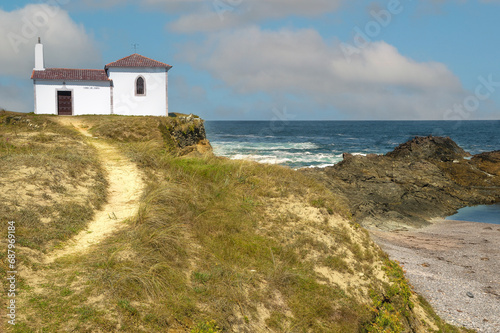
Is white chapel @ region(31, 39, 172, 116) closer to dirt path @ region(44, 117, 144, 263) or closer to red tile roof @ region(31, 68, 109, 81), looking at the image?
red tile roof @ region(31, 68, 109, 81)

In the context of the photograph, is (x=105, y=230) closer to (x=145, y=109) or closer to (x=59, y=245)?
(x=59, y=245)

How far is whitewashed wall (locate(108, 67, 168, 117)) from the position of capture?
28172mm

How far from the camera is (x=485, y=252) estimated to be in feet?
52.2

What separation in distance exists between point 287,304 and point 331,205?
5.06 metres

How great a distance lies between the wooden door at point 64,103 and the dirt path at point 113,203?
45.7 ft

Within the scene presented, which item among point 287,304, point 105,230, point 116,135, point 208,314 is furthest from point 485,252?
point 116,135

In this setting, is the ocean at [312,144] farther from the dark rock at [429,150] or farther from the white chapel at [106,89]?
the dark rock at [429,150]

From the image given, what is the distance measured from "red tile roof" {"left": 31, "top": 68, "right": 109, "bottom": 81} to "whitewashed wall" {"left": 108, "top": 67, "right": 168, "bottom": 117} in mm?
1286

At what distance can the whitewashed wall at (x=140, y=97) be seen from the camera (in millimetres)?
28172

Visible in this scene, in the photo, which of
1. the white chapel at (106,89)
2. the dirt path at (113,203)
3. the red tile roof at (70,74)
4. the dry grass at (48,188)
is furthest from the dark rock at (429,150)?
the dry grass at (48,188)

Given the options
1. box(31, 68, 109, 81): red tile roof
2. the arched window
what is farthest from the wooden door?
the arched window

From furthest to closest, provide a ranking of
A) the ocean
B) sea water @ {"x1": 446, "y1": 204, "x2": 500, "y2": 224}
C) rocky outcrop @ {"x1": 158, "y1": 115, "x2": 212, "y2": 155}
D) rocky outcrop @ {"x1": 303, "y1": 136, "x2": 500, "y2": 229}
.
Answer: the ocean
rocky outcrop @ {"x1": 303, "y1": 136, "x2": 500, "y2": 229}
sea water @ {"x1": 446, "y1": 204, "x2": 500, "y2": 224}
rocky outcrop @ {"x1": 158, "y1": 115, "x2": 212, "y2": 155}

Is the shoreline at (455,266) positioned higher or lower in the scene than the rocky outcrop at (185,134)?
lower

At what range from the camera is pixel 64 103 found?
27.7 metres
